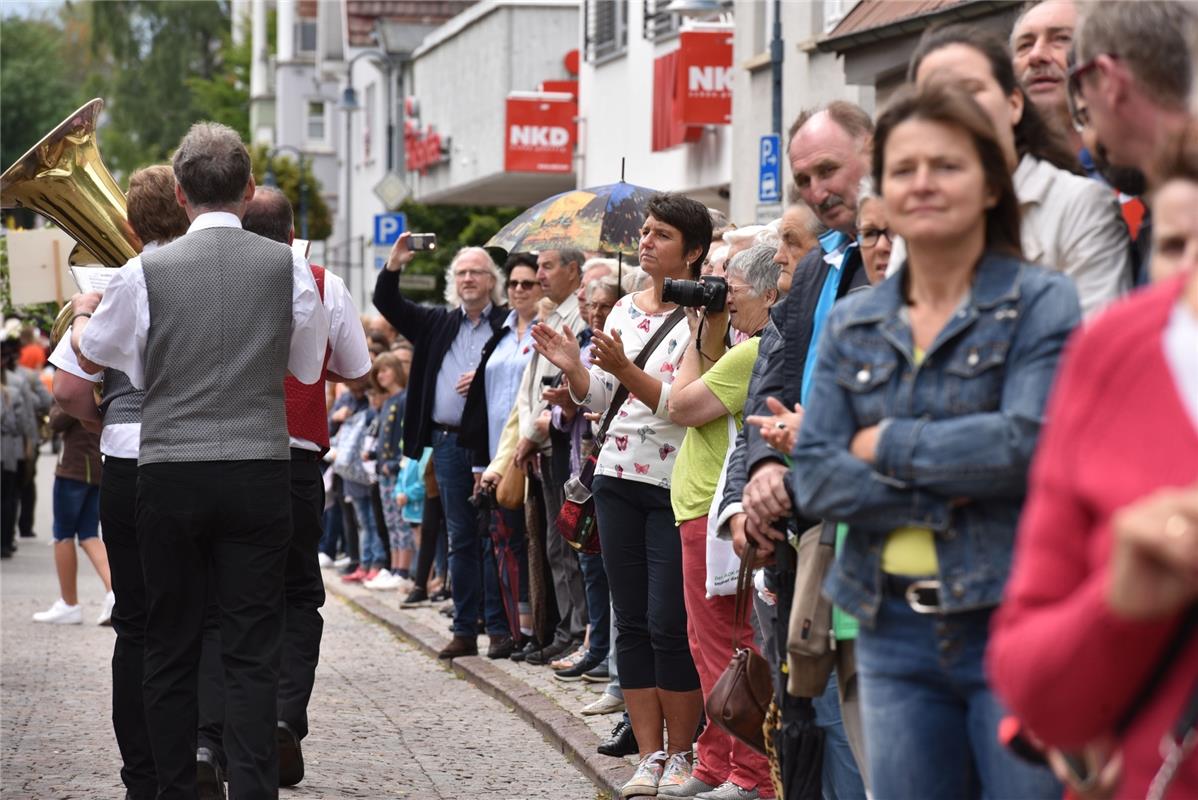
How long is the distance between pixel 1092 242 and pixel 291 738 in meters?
4.74

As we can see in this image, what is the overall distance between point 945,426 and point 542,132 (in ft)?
84.1

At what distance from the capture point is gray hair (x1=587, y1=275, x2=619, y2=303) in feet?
32.8

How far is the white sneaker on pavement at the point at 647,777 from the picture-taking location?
733 centimetres

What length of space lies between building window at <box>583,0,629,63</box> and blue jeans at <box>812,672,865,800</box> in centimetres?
2172

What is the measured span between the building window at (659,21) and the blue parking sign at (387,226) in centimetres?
468

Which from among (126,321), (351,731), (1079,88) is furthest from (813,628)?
(351,731)

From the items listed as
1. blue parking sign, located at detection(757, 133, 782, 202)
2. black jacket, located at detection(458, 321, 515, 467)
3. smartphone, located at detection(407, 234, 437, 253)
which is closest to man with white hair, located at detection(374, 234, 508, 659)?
black jacket, located at detection(458, 321, 515, 467)

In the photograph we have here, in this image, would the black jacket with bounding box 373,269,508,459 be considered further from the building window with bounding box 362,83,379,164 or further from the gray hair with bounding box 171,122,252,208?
the building window with bounding box 362,83,379,164

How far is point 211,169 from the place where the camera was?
625cm

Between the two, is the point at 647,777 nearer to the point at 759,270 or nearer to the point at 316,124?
the point at 759,270

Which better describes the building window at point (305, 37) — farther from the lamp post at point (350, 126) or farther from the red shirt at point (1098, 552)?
the red shirt at point (1098, 552)

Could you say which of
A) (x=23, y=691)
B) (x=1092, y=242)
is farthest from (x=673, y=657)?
(x=23, y=691)

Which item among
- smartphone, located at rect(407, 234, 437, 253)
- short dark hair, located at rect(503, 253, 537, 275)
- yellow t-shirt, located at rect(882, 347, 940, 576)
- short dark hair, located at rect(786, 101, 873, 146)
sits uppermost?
short dark hair, located at rect(786, 101, 873, 146)

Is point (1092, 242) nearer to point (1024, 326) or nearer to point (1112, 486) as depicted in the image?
point (1024, 326)
